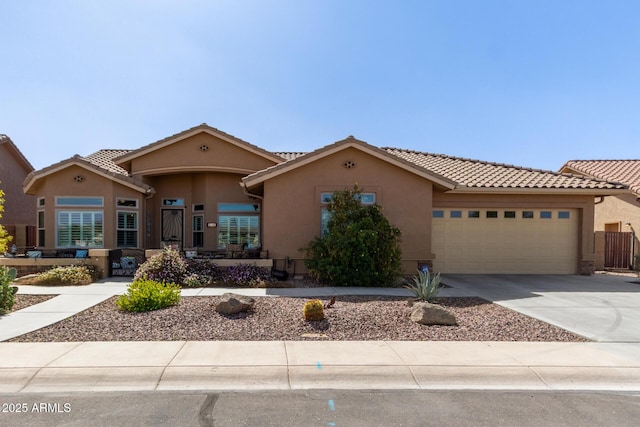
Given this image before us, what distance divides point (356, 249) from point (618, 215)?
51.1 ft

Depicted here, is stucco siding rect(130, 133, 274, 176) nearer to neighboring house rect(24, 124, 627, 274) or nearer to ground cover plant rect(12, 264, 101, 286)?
neighboring house rect(24, 124, 627, 274)

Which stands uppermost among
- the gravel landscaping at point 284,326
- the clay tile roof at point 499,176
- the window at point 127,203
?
the clay tile roof at point 499,176

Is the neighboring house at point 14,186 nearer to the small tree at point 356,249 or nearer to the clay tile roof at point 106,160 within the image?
the clay tile roof at point 106,160

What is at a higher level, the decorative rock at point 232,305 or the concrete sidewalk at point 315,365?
the decorative rock at point 232,305

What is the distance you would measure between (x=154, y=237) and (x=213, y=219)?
305 centimetres

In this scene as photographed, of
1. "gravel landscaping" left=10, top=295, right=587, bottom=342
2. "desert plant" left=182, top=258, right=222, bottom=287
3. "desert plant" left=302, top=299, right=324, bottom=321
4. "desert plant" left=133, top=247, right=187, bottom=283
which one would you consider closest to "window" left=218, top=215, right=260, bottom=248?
"desert plant" left=182, top=258, right=222, bottom=287

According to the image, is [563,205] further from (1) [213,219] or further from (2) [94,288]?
(2) [94,288]

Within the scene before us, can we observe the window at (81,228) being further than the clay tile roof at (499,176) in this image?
Yes

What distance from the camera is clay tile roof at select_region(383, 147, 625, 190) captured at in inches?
546

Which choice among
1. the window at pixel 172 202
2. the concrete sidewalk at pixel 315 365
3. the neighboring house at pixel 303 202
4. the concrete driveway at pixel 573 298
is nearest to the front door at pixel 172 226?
the neighboring house at pixel 303 202

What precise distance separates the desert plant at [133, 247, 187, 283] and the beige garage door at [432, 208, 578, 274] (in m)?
9.05

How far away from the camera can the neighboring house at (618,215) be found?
17062 mm

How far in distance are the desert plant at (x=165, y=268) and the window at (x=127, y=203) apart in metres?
Answer: 5.00

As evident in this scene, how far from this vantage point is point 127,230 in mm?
15492
